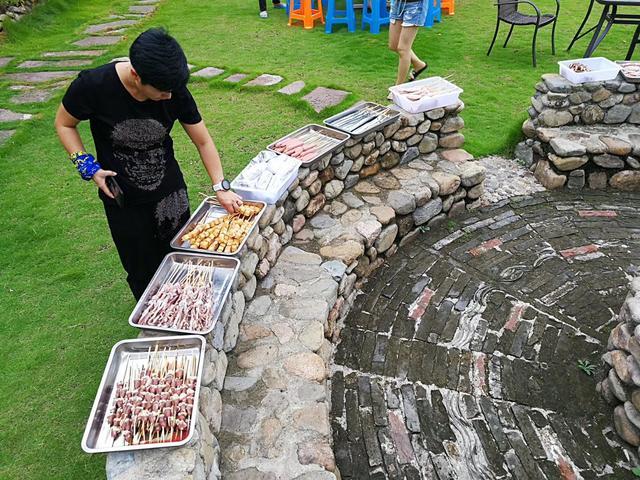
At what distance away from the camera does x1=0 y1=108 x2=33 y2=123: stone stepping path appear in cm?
651

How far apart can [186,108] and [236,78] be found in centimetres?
516

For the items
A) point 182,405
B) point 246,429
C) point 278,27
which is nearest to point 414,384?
point 246,429

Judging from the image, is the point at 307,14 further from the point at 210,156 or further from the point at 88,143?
the point at 210,156

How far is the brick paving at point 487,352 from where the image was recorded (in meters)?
3.07

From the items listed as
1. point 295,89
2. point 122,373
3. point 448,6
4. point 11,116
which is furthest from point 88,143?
point 448,6

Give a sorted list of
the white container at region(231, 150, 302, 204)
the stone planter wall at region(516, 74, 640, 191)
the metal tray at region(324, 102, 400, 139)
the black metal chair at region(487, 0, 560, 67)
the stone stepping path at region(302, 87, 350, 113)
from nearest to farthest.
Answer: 1. the white container at region(231, 150, 302, 204)
2. the metal tray at region(324, 102, 400, 139)
3. the stone planter wall at region(516, 74, 640, 191)
4. the stone stepping path at region(302, 87, 350, 113)
5. the black metal chair at region(487, 0, 560, 67)

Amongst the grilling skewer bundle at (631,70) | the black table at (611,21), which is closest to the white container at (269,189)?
the grilling skewer bundle at (631,70)

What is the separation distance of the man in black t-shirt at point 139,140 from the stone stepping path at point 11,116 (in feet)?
14.9

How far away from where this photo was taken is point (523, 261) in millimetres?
4555

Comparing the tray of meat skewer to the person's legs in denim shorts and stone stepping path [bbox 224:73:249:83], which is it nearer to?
the person's legs in denim shorts

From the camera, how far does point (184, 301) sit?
2.92 metres

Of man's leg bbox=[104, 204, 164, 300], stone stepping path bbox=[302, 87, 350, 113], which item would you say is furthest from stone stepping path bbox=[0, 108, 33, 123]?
man's leg bbox=[104, 204, 164, 300]

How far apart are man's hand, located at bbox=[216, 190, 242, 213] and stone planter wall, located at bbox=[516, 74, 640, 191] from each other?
3.82 metres

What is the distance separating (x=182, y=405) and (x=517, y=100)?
→ 250 inches
